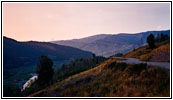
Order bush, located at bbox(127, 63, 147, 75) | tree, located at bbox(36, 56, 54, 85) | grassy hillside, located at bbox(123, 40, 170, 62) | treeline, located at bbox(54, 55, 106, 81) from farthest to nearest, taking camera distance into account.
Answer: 1. treeline, located at bbox(54, 55, 106, 81)
2. tree, located at bbox(36, 56, 54, 85)
3. grassy hillside, located at bbox(123, 40, 170, 62)
4. bush, located at bbox(127, 63, 147, 75)

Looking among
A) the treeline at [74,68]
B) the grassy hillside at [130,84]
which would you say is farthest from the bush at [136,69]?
the treeline at [74,68]

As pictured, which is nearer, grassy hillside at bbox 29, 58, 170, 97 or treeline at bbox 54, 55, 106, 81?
grassy hillside at bbox 29, 58, 170, 97

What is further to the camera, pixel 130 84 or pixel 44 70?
pixel 44 70

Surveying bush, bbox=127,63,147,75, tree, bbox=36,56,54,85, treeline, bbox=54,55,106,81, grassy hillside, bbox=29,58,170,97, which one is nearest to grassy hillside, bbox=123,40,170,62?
bush, bbox=127,63,147,75

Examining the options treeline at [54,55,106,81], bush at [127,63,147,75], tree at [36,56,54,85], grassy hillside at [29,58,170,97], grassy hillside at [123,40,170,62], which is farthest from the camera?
treeline at [54,55,106,81]

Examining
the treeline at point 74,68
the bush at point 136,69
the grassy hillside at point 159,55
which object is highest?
the grassy hillside at point 159,55

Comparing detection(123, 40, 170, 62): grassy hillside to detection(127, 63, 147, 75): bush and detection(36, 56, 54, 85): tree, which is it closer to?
detection(127, 63, 147, 75): bush

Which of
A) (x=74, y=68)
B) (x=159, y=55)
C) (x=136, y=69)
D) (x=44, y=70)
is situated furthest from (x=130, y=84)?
(x=74, y=68)

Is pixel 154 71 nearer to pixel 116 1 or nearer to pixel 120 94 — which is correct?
pixel 120 94

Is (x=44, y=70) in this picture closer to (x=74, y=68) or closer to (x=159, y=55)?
(x=159, y=55)

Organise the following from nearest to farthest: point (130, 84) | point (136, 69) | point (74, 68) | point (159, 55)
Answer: point (130, 84) < point (136, 69) < point (159, 55) < point (74, 68)

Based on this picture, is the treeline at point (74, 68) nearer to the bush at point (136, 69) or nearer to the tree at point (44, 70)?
the tree at point (44, 70)

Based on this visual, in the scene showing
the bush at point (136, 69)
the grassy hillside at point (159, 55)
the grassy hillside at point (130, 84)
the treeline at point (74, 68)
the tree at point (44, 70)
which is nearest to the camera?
the grassy hillside at point (130, 84)

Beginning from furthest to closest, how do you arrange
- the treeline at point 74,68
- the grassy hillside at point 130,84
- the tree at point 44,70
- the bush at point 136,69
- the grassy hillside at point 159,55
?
the treeline at point 74,68
the tree at point 44,70
the grassy hillside at point 159,55
the bush at point 136,69
the grassy hillside at point 130,84
